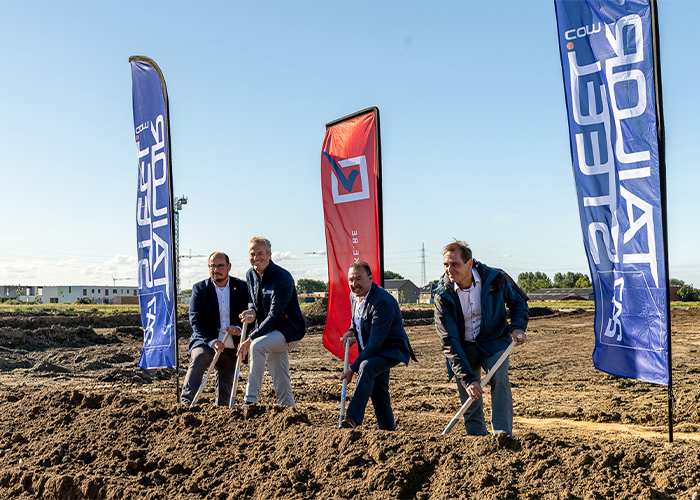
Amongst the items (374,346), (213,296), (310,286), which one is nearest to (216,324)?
(213,296)

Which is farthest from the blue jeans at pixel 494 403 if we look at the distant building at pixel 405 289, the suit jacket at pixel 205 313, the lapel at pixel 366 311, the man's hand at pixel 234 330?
the distant building at pixel 405 289

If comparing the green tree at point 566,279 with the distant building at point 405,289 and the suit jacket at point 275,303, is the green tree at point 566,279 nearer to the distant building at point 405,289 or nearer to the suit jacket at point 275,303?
the distant building at point 405,289

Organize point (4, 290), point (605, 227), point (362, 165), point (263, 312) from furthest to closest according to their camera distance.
Answer: point (4, 290)
point (362, 165)
point (263, 312)
point (605, 227)

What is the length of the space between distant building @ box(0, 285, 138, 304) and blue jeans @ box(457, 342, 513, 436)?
7966cm

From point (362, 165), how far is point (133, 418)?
410 centimetres

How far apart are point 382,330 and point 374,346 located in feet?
0.53

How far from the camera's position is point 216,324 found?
20.3ft

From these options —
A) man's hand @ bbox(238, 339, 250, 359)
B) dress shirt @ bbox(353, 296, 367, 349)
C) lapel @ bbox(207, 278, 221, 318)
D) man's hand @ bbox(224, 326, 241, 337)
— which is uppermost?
lapel @ bbox(207, 278, 221, 318)

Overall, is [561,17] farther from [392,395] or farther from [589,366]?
[589,366]

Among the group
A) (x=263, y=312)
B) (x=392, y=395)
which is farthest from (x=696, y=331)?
(x=263, y=312)

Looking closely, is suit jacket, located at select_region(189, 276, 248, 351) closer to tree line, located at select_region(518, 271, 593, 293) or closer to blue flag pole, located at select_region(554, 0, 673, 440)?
blue flag pole, located at select_region(554, 0, 673, 440)

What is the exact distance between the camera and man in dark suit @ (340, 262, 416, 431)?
4.85 m

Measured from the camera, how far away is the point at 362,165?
7340 millimetres

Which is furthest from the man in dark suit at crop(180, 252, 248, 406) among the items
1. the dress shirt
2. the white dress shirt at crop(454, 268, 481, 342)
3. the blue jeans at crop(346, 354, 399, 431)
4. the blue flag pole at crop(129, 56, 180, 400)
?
the white dress shirt at crop(454, 268, 481, 342)
